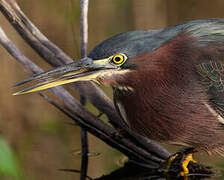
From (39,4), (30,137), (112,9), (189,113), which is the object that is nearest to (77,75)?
(189,113)

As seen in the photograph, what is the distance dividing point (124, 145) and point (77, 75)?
2.89ft

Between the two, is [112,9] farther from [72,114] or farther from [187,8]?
[72,114]

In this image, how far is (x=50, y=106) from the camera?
5027mm

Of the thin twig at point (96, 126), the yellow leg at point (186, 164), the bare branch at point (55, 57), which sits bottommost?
the yellow leg at point (186, 164)

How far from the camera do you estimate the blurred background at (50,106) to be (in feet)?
11.8

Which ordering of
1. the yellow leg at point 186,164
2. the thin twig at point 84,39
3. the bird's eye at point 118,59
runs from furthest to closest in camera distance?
the thin twig at point 84,39 < the yellow leg at point 186,164 < the bird's eye at point 118,59

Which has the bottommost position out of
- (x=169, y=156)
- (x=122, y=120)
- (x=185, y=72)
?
(x=169, y=156)

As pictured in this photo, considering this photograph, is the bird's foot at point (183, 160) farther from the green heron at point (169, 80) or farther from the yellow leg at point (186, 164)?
the green heron at point (169, 80)

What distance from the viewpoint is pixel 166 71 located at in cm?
307

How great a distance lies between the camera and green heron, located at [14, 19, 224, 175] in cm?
295

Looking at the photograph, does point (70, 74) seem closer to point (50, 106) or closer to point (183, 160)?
point (183, 160)

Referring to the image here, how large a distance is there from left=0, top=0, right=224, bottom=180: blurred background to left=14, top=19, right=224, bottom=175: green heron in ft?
1.78

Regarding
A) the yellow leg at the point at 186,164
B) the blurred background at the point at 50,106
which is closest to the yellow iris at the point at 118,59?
the blurred background at the point at 50,106

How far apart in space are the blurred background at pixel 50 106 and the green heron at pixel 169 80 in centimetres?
54
